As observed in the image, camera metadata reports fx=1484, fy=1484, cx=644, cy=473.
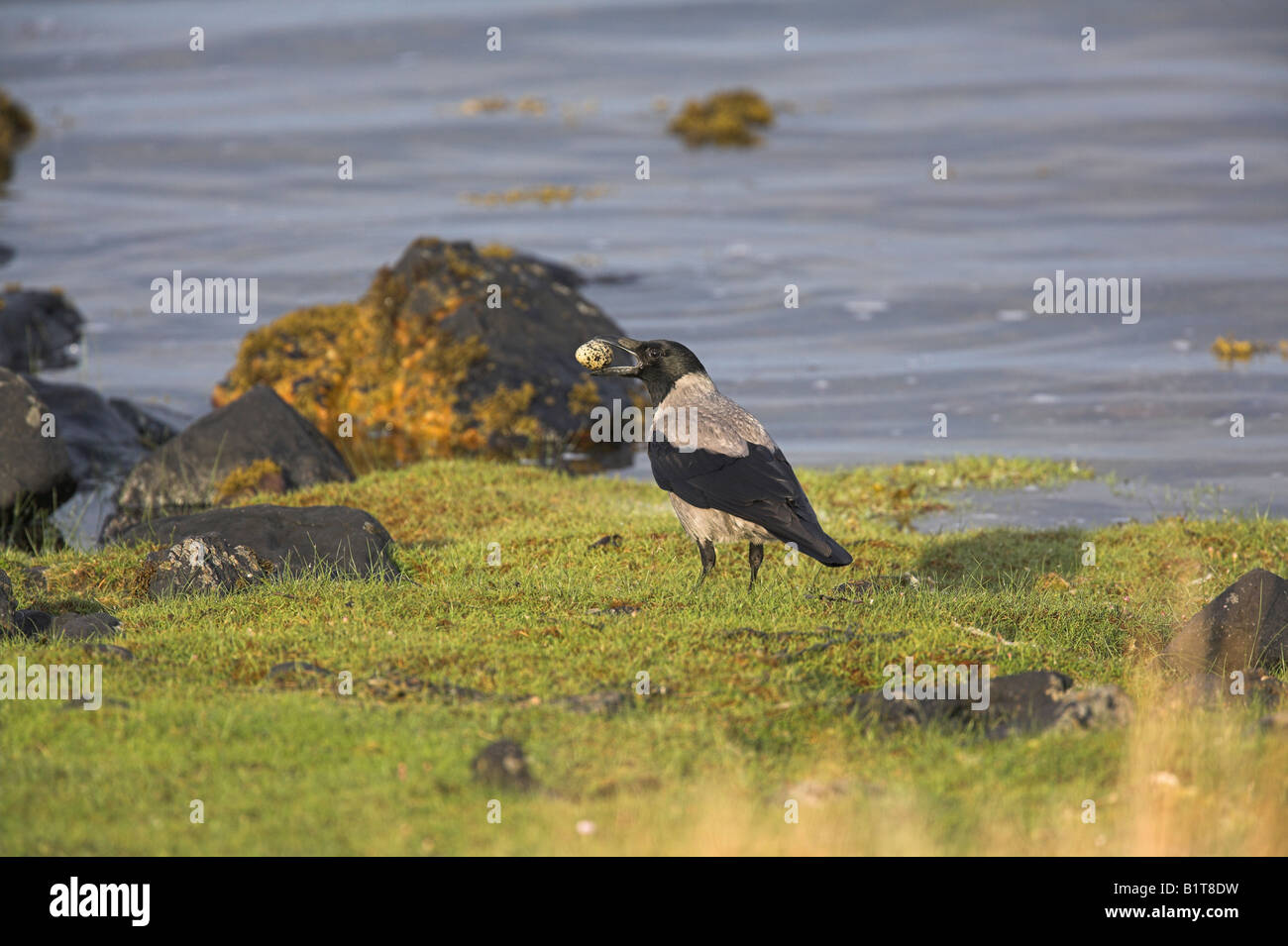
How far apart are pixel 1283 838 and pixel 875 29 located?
60.6 meters

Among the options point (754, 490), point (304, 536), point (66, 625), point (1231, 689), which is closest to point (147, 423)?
point (304, 536)

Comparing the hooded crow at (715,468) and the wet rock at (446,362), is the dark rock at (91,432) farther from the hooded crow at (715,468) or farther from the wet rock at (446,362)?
the hooded crow at (715,468)

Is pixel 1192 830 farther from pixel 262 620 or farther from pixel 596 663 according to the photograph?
pixel 262 620

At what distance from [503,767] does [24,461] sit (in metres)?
10.6

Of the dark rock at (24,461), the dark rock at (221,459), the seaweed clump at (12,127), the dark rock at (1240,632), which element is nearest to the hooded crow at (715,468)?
the dark rock at (1240,632)

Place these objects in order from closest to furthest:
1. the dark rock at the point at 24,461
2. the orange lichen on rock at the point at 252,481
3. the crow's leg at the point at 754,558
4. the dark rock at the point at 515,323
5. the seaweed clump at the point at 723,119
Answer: the crow's leg at the point at 754,558
the dark rock at the point at 24,461
the orange lichen on rock at the point at 252,481
the dark rock at the point at 515,323
the seaweed clump at the point at 723,119

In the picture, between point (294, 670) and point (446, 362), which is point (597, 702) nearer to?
point (294, 670)

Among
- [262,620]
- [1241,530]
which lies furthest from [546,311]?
[262,620]

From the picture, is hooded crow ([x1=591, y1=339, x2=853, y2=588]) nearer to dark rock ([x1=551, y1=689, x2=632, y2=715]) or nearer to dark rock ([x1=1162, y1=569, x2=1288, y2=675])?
dark rock ([x1=551, y1=689, x2=632, y2=715])

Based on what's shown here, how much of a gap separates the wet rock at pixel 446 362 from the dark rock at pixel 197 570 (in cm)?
835

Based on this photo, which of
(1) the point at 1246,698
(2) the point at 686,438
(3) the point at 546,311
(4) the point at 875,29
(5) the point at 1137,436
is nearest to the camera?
(1) the point at 1246,698

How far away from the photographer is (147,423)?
19.6m

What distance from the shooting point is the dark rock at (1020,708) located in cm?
759

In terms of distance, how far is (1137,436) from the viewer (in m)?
18.5
